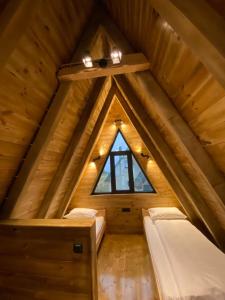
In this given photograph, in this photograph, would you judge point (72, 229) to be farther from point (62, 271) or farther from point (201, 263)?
point (201, 263)

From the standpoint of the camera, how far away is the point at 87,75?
1.71 metres

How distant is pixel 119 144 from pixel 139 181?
3.54 ft

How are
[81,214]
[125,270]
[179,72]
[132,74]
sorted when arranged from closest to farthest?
[179,72] < [132,74] < [125,270] < [81,214]

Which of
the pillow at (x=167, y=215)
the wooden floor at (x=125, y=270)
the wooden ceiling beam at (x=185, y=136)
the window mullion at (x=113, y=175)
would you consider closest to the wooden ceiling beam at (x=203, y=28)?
the wooden ceiling beam at (x=185, y=136)

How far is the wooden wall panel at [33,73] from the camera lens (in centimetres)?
132

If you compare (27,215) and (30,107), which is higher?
(30,107)

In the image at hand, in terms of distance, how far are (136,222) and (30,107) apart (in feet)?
11.7

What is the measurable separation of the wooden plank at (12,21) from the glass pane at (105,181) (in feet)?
11.4

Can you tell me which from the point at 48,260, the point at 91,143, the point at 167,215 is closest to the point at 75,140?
the point at 91,143

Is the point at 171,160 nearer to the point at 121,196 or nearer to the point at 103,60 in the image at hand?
the point at 103,60

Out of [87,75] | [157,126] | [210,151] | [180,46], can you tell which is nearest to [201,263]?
[210,151]

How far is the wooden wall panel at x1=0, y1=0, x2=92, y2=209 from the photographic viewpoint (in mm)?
1324

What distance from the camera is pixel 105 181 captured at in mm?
4375

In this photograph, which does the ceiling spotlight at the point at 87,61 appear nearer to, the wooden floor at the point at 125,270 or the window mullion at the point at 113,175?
the wooden floor at the point at 125,270
